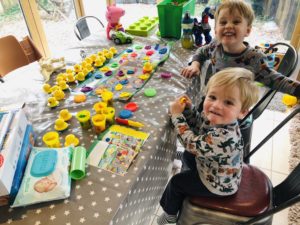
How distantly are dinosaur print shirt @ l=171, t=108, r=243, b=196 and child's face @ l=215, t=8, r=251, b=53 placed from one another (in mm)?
476

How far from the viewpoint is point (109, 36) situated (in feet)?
5.37

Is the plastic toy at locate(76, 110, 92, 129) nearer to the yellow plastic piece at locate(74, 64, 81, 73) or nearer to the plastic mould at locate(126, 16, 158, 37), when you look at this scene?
the yellow plastic piece at locate(74, 64, 81, 73)

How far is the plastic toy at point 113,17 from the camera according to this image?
1.57 m

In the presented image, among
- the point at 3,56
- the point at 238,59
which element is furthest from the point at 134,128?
the point at 3,56

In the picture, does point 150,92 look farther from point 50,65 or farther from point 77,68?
point 50,65

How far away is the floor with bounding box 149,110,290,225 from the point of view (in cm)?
144

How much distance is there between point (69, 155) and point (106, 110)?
24 centimetres

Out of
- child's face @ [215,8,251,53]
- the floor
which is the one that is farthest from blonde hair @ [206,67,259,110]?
the floor

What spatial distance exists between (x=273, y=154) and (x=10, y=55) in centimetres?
208

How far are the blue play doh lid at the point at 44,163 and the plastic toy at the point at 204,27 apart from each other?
1167 mm

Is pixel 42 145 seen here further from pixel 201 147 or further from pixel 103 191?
pixel 201 147

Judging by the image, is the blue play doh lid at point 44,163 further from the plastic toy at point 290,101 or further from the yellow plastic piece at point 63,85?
the plastic toy at point 290,101

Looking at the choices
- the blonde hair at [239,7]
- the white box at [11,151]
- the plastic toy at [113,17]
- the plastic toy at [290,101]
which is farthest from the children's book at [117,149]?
the plastic toy at [290,101]

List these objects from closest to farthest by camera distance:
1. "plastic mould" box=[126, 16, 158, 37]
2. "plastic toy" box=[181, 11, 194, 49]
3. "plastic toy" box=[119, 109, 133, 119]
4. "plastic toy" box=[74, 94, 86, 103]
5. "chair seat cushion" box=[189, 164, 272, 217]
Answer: "chair seat cushion" box=[189, 164, 272, 217] → "plastic toy" box=[119, 109, 133, 119] → "plastic toy" box=[74, 94, 86, 103] → "plastic toy" box=[181, 11, 194, 49] → "plastic mould" box=[126, 16, 158, 37]
